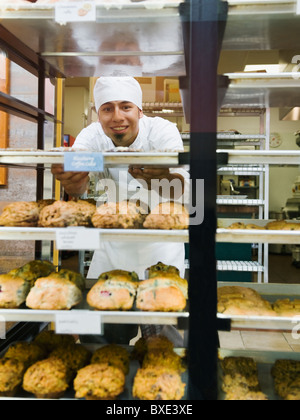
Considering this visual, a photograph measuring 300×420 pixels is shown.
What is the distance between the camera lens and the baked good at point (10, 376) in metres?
1.33

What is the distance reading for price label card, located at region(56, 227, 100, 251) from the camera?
127cm

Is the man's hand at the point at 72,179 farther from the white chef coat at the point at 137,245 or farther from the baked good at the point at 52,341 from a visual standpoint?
the baked good at the point at 52,341

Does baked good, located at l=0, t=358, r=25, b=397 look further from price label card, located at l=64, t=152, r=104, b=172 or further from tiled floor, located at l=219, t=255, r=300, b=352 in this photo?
tiled floor, located at l=219, t=255, r=300, b=352

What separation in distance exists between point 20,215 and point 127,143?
924 millimetres

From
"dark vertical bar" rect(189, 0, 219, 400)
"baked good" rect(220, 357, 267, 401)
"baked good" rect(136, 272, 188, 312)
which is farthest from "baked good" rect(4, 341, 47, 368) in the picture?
"baked good" rect(220, 357, 267, 401)

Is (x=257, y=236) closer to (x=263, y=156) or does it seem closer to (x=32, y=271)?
(x=263, y=156)

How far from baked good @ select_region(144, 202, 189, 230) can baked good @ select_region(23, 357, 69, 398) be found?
Answer: 64 cm

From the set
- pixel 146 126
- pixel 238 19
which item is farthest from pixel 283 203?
pixel 238 19

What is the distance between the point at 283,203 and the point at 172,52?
839 centimetres

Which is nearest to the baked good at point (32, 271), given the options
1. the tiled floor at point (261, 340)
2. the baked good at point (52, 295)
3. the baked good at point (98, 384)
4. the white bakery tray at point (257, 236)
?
the baked good at point (52, 295)

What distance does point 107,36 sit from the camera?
1515 mm

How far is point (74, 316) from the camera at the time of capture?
49.9 inches

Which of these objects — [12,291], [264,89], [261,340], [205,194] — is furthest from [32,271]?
[261,340]
